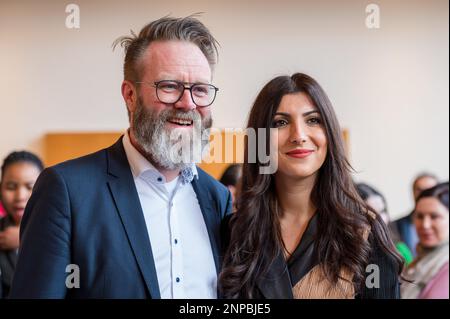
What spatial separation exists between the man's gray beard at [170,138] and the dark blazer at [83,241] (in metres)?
0.09

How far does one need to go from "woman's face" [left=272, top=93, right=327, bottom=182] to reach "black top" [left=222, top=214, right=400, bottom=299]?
15 cm

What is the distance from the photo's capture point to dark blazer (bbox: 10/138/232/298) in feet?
3.27

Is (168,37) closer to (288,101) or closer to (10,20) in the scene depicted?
(288,101)

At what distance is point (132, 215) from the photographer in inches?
40.9

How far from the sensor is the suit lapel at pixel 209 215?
3.63 ft

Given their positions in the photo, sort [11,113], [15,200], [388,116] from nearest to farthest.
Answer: [11,113]
[15,200]
[388,116]

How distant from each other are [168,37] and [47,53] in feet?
1.33

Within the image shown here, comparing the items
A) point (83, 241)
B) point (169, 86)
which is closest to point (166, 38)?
point (169, 86)

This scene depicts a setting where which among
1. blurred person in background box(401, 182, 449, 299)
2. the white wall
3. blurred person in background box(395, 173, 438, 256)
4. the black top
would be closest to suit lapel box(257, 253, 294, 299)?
the black top

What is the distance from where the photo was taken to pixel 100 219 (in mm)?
1019

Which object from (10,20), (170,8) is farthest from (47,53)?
(170,8)

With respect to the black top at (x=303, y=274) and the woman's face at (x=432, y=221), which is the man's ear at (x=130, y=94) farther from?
the woman's face at (x=432, y=221)

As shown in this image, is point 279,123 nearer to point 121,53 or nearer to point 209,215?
point 209,215

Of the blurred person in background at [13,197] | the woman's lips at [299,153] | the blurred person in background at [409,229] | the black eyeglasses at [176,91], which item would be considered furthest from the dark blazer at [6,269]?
the blurred person in background at [409,229]
